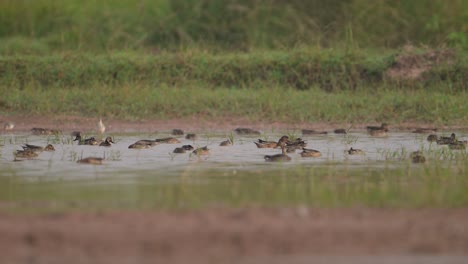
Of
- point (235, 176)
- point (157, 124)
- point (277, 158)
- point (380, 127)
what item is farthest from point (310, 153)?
point (157, 124)

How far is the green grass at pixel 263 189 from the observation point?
702 cm

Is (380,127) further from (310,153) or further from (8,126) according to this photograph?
(8,126)

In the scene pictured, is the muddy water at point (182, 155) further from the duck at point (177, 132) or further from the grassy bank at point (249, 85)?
the grassy bank at point (249, 85)

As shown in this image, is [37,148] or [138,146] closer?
[37,148]

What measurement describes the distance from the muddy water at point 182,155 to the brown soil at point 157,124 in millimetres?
650

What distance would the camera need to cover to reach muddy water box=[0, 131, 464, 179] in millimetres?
9094

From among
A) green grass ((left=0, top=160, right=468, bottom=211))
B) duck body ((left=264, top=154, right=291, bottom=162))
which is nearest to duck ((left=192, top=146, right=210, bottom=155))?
duck body ((left=264, top=154, right=291, bottom=162))

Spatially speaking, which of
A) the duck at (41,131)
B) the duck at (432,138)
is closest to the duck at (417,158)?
the duck at (432,138)

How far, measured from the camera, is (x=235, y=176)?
8688 millimetres

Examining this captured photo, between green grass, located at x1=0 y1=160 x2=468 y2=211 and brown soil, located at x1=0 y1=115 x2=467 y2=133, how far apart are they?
4073 millimetres

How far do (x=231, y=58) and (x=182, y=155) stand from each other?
5.47 m

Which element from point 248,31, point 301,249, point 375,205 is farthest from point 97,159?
point 248,31

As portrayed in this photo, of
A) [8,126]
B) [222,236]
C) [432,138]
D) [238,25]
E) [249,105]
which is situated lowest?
[222,236]

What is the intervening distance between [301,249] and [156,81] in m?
9.80
